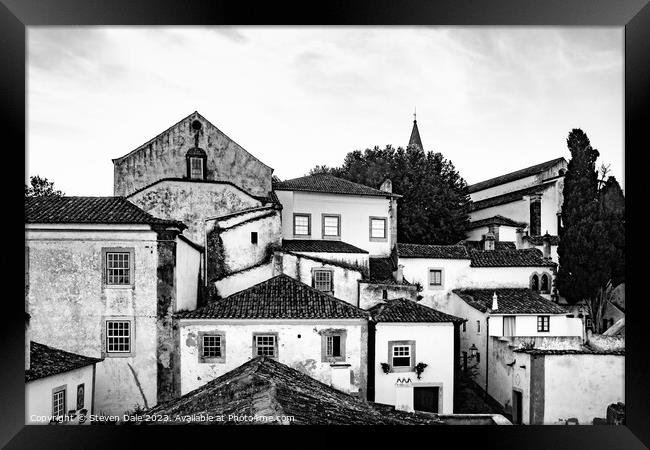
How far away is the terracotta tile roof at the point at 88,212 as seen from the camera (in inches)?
284

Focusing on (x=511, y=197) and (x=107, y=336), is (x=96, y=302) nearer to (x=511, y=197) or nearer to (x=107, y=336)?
(x=107, y=336)

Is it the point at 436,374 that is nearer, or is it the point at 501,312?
the point at 436,374

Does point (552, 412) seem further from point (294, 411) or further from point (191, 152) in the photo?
point (191, 152)

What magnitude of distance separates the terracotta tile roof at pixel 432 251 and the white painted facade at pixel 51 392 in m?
6.54

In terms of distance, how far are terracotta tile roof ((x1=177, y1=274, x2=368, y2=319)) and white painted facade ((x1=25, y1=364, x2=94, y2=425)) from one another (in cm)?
158

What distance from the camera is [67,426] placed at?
5.16 metres

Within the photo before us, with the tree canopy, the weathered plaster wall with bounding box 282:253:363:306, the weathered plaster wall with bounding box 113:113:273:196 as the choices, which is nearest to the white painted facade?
the weathered plaster wall with bounding box 113:113:273:196

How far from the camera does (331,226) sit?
11031mm

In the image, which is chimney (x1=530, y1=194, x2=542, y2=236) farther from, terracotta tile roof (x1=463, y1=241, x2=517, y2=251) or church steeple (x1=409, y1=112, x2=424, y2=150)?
church steeple (x1=409, y1=112, x2=424, y2=150)
